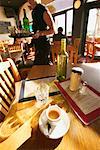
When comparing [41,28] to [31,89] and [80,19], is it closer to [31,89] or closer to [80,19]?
[31,89]

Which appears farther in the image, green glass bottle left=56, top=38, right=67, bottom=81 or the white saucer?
green glass bottle left=56, top=38, right=67, bottom=81

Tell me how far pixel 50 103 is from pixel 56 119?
0.69ft

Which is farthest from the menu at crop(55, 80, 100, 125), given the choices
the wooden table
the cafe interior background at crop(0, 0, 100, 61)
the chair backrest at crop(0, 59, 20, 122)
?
the cafe interior background at crop(0, 0, 100, 61)

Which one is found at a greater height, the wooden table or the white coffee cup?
the white coffee cup

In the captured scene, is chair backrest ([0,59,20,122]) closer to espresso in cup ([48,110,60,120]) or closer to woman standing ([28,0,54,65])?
espresso in cup ([48,110,60,120])

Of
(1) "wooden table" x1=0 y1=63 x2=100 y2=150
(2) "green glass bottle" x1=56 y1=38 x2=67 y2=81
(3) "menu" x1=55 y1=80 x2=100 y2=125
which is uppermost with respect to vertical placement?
(2) "green glass bottle" x1=56 y1=38 x2=67 y2=81

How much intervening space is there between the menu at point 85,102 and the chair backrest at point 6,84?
0.41m

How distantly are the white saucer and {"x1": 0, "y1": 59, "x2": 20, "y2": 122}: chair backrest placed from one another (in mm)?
414

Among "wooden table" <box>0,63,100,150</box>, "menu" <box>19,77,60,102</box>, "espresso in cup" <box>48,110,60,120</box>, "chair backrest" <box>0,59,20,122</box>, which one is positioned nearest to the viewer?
"wooden table" <box>0,63,100,150</box>

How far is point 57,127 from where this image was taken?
58 cm

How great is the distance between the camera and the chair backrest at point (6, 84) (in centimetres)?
96

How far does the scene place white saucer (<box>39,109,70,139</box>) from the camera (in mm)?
554

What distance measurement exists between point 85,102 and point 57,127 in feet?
0.77

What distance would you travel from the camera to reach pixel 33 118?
66 centimetres
